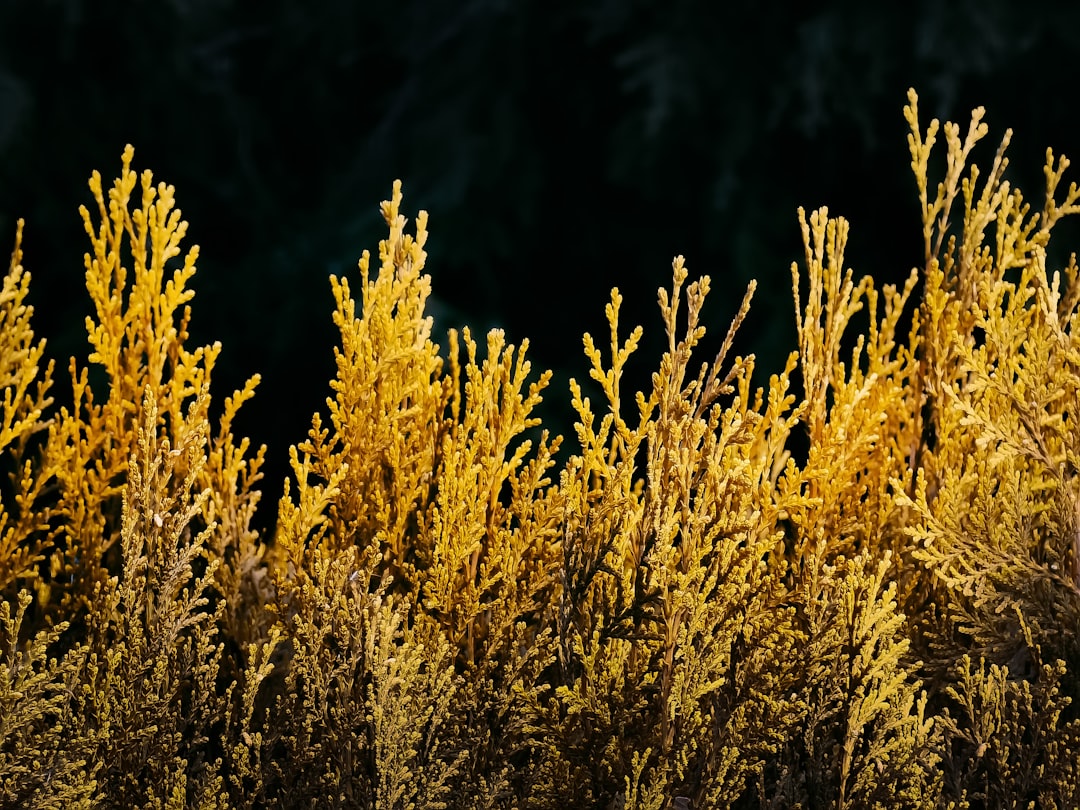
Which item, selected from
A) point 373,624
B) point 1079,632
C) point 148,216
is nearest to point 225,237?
point 148,216

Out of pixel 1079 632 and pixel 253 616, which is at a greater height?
pixel 253 616

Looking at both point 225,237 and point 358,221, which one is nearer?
point 358,221

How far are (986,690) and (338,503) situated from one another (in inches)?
67.7

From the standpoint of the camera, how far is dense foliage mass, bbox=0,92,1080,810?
2.77m

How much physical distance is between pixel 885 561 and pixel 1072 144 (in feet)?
18.4

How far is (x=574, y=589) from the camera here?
2.84 m

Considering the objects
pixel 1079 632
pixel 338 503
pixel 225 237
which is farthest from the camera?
pixel 225 237

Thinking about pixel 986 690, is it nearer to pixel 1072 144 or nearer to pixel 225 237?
pixel 1072 144

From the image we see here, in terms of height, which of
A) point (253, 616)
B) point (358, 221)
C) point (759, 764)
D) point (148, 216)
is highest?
point (358, 221)

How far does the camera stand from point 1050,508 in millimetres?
3078

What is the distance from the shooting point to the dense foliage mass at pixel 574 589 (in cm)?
277

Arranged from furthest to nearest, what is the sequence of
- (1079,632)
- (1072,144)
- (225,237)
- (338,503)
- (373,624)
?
(225,237), (1072,144), (338,503), (1079,632), (373,624)

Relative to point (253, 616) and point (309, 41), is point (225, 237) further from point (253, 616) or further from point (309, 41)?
point (253, 616)

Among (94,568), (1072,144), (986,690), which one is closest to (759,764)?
(986,690)
